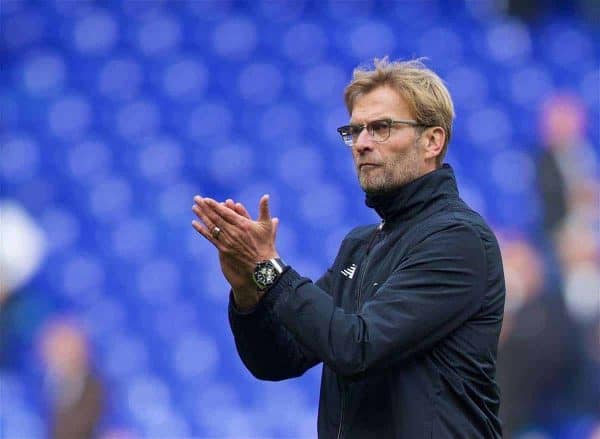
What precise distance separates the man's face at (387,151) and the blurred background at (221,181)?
362 cm

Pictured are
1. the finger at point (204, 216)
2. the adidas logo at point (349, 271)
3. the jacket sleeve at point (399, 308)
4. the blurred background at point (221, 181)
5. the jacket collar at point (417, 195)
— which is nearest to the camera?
the jacket sleeve at point (399, 308)

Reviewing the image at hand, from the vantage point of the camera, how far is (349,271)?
7.89 ft

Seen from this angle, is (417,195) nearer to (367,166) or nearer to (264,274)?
(367,166)

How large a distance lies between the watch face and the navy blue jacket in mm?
22

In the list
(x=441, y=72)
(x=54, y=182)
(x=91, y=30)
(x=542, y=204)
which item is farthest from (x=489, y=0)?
(x=54, y=182)

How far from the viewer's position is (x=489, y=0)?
7.23 m

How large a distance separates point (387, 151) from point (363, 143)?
0.18 ft

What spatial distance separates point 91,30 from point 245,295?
5.21 metres

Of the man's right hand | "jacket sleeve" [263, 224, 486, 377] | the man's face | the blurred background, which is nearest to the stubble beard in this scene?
the man's face

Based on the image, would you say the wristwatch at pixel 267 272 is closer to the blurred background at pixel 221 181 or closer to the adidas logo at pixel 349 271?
the adidas logo at pixel 349 271

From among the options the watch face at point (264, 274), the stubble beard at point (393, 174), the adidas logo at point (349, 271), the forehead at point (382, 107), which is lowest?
the watch face at point (264, 274)

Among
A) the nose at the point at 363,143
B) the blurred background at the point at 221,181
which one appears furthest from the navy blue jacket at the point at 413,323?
the blurred background at the point at 221,181

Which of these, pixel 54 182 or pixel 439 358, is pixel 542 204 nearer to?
pixel 54 182

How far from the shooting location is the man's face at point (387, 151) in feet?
7.54
